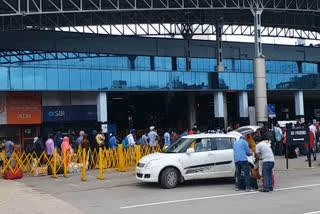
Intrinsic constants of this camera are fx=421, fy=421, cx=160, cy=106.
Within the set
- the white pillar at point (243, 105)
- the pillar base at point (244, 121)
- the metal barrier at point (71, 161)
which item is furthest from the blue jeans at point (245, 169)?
the white pillar at point (243, 105)

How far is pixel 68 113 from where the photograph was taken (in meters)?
30.3

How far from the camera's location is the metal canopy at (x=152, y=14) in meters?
32.2

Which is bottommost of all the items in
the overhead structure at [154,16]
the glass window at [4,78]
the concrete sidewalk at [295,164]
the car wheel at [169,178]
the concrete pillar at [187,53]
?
the concrete sidewalk at [295,164]

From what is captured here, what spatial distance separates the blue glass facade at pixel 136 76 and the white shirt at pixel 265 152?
19.0 meters

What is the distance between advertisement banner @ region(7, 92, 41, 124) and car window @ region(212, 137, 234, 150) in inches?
709

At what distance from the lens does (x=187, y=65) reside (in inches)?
1516

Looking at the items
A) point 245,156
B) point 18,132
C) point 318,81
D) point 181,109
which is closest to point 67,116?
point 18,132

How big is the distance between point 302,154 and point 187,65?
62.1 ft

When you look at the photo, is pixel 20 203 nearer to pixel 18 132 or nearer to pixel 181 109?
pixel 18 132

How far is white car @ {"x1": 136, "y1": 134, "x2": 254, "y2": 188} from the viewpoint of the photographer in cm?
1274

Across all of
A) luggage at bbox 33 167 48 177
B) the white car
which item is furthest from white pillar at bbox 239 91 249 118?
the white car

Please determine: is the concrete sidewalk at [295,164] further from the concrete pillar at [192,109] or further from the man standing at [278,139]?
the concrete pillar at [192,109]

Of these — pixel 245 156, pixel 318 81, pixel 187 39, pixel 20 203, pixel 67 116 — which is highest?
pixel 187 39

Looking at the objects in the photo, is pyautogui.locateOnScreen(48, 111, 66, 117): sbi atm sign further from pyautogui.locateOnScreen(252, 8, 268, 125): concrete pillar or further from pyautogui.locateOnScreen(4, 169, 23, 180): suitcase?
pyautogui.locateOnScreen(252, 8, 268, 125): concrete pillar
